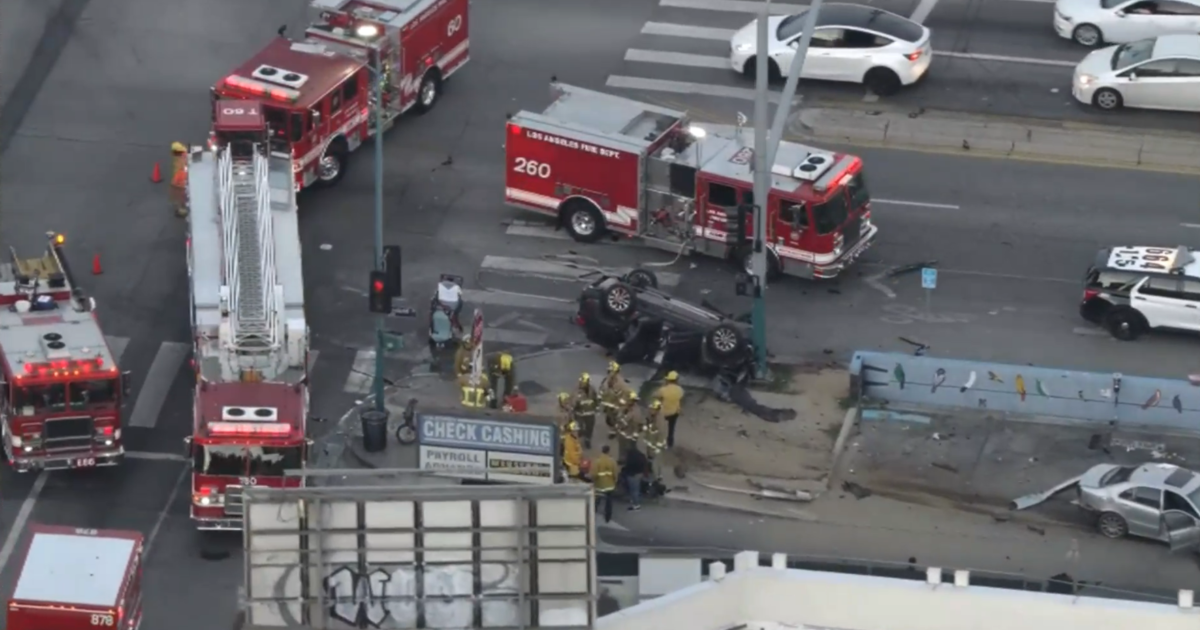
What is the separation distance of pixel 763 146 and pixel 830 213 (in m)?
3.77

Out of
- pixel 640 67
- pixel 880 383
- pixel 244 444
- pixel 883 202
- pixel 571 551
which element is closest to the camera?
pixel 571 551

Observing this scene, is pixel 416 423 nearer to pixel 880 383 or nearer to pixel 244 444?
pixel 244 444

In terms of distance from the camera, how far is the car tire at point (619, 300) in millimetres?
41938

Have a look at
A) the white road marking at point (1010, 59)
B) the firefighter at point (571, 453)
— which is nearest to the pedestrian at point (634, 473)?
the firefighter at point (571, 453)

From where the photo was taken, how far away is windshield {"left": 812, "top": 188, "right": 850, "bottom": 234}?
43.6m

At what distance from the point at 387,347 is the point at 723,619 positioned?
13787mm

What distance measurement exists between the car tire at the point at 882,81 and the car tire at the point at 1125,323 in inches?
334

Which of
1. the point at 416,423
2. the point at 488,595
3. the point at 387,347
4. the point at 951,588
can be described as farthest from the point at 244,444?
the point at 951,588

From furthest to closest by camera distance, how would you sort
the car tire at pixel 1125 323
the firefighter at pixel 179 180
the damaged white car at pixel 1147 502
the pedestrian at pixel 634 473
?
the firefighter at pixel 179 180
the car tire at pixel 1125 323
the pedestrian at pixel 634 473
the damaged white car at pixel 1147 502

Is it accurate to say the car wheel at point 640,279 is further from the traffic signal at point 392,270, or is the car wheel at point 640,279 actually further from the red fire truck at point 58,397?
the red fire truck at point 58,397

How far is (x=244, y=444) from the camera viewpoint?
36.9 meters

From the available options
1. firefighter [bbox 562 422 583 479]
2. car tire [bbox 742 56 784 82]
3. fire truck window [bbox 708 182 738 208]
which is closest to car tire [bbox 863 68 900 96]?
car tire [bbox 742 56 784 82]

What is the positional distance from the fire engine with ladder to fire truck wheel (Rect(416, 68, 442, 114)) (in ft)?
20.5

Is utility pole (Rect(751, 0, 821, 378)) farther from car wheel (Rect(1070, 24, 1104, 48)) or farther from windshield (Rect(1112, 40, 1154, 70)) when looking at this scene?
car wheel (Rect(1070, 24, 1104, 48))
